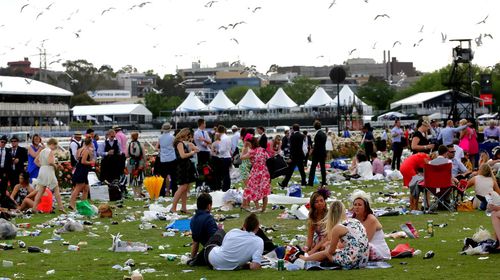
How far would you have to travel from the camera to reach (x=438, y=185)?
715 inches

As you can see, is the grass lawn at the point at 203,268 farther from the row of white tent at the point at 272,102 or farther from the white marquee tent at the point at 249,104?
the white marquee tent at the point at 249,104

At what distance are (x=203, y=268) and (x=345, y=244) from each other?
1760 millimetres

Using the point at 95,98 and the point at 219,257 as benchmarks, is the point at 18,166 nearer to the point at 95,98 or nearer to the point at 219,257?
the point at 219,257

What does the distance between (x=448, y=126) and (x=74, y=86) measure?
169m

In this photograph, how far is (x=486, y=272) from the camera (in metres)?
11.0

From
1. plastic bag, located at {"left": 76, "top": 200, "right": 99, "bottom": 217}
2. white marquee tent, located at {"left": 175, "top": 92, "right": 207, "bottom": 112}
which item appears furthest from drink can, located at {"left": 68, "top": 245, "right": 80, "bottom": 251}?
white marquee tent, located at {"left": 175, "top": 92, "right": 207, "bottom": 112}

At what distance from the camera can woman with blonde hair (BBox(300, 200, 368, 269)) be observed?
38.0 ft

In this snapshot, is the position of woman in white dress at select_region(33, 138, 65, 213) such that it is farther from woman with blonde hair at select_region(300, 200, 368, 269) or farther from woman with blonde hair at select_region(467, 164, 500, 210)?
woman with blonde hair at select_region(300, 200, 368, 269)

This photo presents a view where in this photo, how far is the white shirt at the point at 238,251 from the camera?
12.1m

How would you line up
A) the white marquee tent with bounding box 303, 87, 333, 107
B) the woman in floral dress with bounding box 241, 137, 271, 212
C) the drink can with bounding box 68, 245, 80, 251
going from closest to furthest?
the drink can with bounding box 68, 245, 80, 251, the woman in floral dress with bounding box 241, 137, 271, 212, the white marquee tent with bounding box 303, 87, 333, 107

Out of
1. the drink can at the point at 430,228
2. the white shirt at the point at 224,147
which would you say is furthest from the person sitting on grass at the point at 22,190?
the drink can at the point at 430,228

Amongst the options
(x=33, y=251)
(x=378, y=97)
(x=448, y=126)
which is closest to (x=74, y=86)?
(x=378, y=97)

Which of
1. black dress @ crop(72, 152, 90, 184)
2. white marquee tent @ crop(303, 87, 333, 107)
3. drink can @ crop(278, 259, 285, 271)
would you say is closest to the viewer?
drink can @ crop(278, 259, 285, 271)

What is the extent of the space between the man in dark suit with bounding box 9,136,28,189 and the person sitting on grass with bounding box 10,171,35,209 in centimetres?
81
